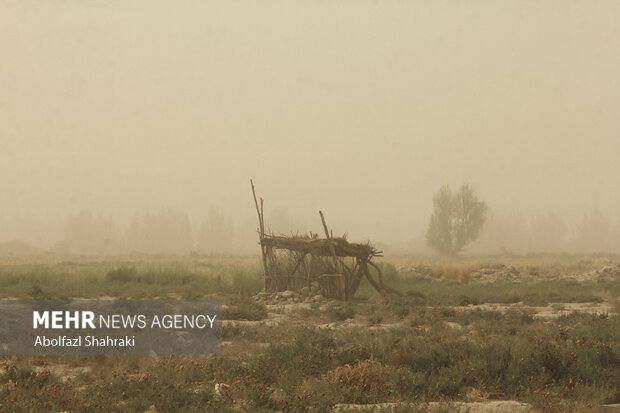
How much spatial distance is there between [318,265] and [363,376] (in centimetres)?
1086

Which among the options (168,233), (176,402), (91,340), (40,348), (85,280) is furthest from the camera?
(168,233)

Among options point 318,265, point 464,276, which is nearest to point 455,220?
point 464,276

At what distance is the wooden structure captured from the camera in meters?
18.4

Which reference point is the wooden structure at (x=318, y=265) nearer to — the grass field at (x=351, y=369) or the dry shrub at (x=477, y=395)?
the grass field at (x=351, y=369)

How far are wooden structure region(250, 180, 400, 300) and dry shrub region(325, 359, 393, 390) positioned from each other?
31.1ft

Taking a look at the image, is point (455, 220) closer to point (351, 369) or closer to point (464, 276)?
point (464, 276)

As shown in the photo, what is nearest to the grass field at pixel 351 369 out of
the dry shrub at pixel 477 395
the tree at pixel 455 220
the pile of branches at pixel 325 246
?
the dry shrub at pixel 477 395

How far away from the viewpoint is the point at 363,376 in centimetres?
810

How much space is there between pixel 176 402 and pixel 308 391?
72.6 inches

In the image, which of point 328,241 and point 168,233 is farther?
point 168,233

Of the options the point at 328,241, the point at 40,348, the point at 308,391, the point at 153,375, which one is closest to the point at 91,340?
→ the point at 40,348

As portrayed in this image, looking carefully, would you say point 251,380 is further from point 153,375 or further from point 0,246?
point 0,246

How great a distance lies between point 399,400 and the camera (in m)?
7.32

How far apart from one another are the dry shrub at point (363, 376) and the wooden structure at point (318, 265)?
948 centimetres
